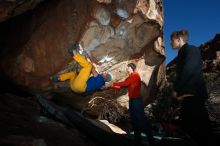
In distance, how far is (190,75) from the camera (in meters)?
4.23

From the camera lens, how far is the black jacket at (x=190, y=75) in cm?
421

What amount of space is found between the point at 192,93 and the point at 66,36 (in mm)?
4496

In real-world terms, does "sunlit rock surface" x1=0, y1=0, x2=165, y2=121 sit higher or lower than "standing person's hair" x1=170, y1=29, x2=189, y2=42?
higher

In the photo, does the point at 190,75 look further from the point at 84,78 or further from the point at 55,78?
the point at 55,78

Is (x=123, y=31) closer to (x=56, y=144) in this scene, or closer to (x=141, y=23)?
(x=141, y=23)

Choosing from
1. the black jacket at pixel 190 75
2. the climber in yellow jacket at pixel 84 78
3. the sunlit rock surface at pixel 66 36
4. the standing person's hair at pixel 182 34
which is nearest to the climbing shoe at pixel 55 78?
the sunlit rock surface at pixel 66 36

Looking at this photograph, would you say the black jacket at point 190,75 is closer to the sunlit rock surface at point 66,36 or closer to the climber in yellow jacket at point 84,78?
the climber in yellow jacket at point 84,78

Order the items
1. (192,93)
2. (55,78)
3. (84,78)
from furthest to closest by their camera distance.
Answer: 1. (55,78)
2. (84,78)
3. (192,93)

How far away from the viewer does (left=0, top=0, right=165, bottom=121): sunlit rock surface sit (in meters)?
7.77

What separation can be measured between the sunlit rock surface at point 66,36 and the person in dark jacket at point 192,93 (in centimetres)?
374

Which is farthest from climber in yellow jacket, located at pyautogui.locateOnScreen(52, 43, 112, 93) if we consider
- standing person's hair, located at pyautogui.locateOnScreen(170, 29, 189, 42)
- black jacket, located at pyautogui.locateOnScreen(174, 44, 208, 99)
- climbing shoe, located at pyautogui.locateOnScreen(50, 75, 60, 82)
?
black jacket, located at pyautogui.locateOnScreen(174, 44, 208, 99)

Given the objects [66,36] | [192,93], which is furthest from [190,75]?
[66,36]

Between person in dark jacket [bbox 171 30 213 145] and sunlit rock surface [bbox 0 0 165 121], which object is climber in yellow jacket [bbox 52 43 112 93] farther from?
person in dark jacket [bbox 171 30 213 145]

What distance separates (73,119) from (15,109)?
1389 millimetres
